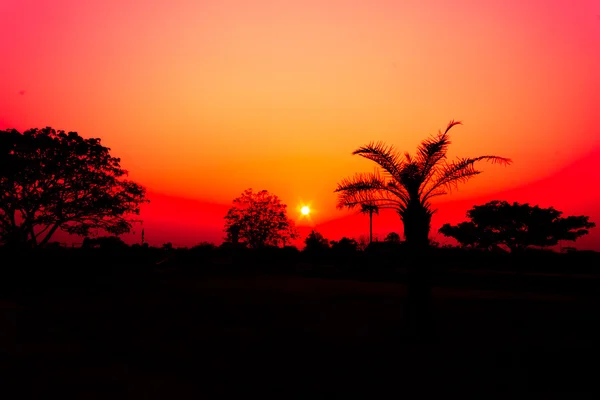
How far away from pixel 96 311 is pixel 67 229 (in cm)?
2030

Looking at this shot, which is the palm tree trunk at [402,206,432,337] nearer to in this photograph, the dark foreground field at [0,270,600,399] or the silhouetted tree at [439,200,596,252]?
the dark foreground field at [0,270,600,399]

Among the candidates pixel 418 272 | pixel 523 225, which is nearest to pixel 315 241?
pixel 523 225

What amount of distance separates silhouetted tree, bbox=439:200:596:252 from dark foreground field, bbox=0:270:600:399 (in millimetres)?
38735

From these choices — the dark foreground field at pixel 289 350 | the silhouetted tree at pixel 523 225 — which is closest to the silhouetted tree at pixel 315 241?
the silhouetted tree at pixel 523 225

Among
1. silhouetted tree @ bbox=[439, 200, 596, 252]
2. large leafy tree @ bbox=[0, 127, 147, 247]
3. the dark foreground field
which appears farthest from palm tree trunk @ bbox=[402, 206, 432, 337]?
silhouetted tree @ bbox=[439, 200, 596, 252]

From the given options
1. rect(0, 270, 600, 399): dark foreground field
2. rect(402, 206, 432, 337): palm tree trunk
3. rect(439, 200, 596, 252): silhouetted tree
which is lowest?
rect(0, 270, 600, 399): dark foreground field

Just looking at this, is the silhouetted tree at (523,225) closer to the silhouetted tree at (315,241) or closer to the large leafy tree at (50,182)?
the silhouetted tree at (315,241)

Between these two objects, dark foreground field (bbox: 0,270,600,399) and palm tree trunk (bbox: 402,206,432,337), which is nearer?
dark foreground field (bbox: 0,270,600,399)

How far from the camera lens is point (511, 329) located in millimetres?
11852

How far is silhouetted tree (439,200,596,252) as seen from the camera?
51.8 meters

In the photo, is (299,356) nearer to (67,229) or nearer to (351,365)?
(351,365)

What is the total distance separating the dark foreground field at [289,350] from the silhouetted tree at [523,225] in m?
38.7

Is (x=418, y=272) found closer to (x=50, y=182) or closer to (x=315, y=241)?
(x=50, y=182)

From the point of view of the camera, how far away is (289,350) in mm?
9367
